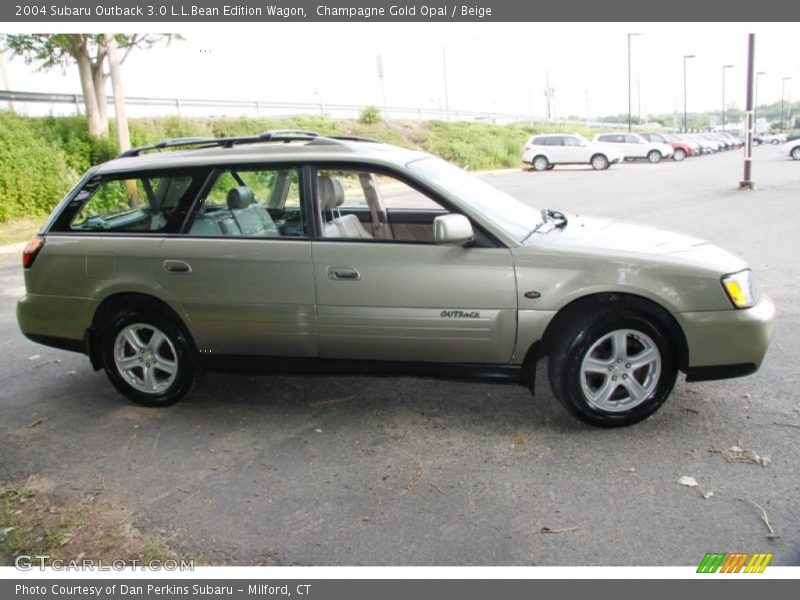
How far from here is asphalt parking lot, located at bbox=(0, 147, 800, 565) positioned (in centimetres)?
303

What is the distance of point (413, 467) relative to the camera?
3732 mm

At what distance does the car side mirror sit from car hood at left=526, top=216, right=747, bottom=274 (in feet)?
1.32

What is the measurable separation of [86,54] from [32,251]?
49.1 ft

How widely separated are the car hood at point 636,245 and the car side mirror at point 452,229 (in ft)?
1.32

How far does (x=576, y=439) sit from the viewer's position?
397 centimetres

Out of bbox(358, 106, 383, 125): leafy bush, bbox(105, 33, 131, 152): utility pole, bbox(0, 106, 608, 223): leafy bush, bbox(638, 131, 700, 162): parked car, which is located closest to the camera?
bbox(105, 33, 131, 152): utility pole

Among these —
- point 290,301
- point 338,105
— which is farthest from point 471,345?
point 338,105

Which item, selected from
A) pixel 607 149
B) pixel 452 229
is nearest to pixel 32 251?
pixel 452 229

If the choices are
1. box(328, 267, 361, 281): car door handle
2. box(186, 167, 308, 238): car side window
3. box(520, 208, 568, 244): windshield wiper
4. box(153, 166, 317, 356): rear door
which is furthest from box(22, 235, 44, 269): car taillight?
box(520, 208, 568, 244): windshield wiper

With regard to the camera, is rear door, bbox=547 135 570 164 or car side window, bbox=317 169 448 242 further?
rear door, bbox=547 135 570 164

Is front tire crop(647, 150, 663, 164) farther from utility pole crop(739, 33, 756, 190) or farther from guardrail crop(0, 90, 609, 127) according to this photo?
utility pole crop(739, 33, 756, 190)

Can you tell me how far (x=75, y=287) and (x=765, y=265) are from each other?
736cm

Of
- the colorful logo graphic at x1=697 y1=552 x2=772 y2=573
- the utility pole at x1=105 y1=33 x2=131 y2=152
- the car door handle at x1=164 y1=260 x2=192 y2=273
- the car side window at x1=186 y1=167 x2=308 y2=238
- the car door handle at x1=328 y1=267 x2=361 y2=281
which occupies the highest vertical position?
the utility pole at x1=105 y1=33 x2=131 y2=152

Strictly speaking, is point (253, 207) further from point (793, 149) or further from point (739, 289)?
point (793, 149)
